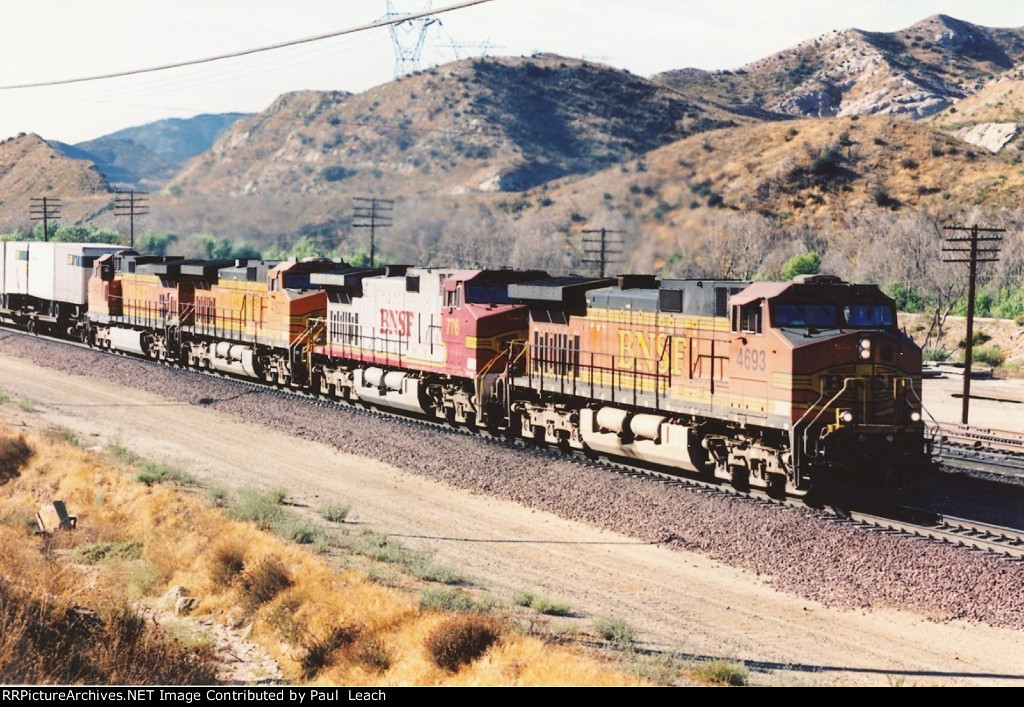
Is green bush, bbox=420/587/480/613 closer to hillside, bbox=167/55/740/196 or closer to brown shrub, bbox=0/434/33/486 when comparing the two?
brown shrub, bbox=0/434/33/486

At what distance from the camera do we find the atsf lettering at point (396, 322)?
91.8 ft

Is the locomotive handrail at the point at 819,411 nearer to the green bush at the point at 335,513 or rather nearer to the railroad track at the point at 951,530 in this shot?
the railroad track at the point at 951,530

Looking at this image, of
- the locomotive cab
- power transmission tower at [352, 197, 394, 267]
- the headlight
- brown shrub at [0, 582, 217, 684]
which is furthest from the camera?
power transmission tower at [352, 197, 394, 267]

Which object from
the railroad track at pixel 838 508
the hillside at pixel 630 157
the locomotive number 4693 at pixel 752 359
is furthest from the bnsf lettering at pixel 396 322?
the hillside at pixel 630 157

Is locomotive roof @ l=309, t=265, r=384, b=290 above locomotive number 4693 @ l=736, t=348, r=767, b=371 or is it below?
above

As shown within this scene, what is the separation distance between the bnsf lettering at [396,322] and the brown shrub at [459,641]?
52.6 ft

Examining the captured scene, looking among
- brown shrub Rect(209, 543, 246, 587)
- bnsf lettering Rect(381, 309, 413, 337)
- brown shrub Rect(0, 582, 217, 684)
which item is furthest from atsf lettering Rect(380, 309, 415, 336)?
brown shrub Rect(0, 582, 217, 684)

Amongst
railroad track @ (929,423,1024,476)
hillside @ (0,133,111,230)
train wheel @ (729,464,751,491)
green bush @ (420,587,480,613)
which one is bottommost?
green bush @ (420,587,480,613)

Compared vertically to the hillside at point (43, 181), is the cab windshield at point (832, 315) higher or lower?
lower

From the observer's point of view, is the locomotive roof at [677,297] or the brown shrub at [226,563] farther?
the locomotive roof at [677,297]

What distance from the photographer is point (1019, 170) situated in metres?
73.9

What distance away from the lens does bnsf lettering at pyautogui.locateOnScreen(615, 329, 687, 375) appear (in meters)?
20.0

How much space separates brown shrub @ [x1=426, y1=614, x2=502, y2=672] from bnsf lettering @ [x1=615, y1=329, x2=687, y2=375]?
8.77m

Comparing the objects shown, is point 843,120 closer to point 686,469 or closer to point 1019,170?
point 1019,170
